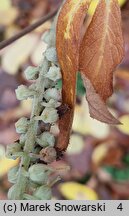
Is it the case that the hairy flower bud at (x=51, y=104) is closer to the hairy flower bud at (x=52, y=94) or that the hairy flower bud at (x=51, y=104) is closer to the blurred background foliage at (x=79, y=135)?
the hairy flower bud at (x=52, y=94)

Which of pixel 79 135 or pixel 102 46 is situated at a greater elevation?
pixel 102 46

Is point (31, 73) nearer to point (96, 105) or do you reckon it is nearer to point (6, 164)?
point (96, 105)

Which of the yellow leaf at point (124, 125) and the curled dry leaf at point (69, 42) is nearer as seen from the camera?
the curled dry leaf at point (69, 42)

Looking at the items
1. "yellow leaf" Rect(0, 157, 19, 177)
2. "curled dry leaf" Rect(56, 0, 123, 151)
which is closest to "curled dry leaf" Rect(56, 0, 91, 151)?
"curled dry leaf" Rect(56, 0, 123, 151)

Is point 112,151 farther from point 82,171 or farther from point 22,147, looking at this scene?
point 22,147

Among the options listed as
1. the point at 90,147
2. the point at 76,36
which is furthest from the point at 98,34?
the point at 90,147

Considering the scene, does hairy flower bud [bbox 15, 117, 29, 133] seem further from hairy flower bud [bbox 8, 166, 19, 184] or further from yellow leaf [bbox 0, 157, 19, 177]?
yellow leaf [bbox 0, 157, 19, 177]

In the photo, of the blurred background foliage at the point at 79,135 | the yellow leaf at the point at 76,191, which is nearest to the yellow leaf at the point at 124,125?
the blurred background foliage at the point at 79,135

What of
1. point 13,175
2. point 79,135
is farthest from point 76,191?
point 13,175
